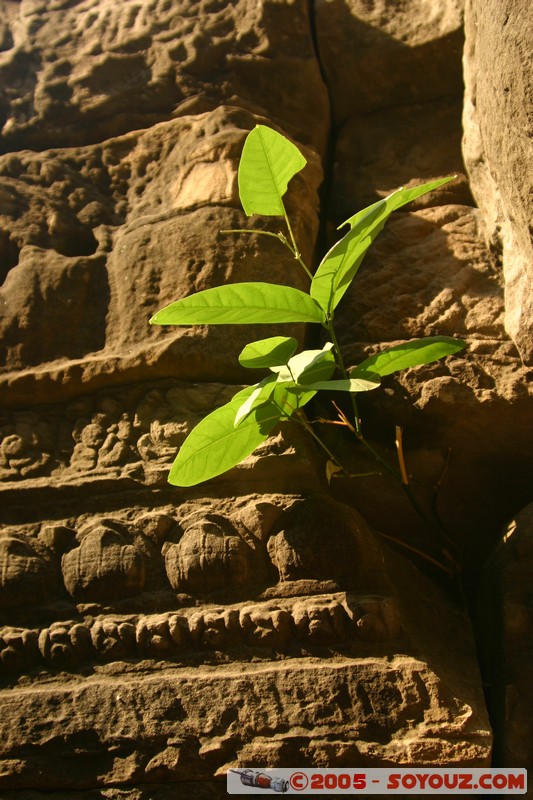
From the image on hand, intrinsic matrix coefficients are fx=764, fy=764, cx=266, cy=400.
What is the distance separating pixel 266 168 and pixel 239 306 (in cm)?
30

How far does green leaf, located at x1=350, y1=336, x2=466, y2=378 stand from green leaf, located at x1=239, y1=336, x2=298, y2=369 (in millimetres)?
126

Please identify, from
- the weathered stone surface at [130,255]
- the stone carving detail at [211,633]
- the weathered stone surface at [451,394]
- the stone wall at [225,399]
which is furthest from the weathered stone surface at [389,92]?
the stone carving detail at [211,633]

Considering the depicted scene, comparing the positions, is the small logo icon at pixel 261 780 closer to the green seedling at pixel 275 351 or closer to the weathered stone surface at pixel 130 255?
the green seedling at pixel 275 351

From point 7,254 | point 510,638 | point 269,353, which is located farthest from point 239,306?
point 7,254

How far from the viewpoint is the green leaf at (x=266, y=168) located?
1.40 meters

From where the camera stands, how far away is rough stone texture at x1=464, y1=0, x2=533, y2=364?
1275 millimetres

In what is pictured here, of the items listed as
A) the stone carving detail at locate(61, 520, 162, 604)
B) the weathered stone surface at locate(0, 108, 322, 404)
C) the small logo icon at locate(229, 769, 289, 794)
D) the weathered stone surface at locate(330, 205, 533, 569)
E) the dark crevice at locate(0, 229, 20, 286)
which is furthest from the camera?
the dark crevice at locate(0, 229, 20, 286)

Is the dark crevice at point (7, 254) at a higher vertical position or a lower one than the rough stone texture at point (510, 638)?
Result: higher

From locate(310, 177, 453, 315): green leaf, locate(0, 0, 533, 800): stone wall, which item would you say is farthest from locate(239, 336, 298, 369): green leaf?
locate(0, 0, 533, 800): stone wall

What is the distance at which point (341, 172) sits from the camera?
2.08 metres

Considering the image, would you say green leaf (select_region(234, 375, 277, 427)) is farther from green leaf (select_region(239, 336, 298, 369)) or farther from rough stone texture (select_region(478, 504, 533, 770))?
rough stone texture (select_region(478, 504, 533, 770))

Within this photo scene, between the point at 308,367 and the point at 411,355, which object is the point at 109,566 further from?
the point at 411,355

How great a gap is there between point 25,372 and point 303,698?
891 millimetres

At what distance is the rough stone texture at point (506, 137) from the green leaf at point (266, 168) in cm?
37
